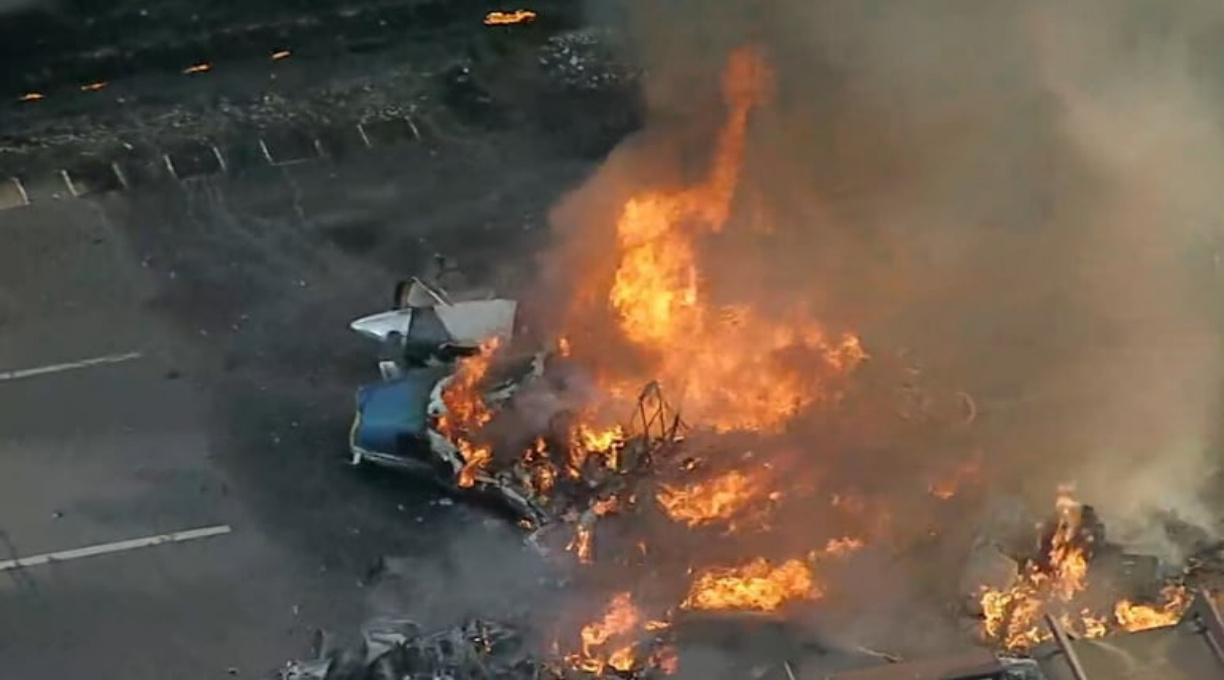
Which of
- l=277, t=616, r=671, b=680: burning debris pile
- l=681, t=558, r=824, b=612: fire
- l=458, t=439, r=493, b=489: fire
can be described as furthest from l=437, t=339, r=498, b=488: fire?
l=681, t=558, r=824, b=612: fire

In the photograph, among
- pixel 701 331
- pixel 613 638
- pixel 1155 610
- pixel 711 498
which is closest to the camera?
pixel 1155 610

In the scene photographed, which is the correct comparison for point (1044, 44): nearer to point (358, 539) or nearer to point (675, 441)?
point (675, 441)

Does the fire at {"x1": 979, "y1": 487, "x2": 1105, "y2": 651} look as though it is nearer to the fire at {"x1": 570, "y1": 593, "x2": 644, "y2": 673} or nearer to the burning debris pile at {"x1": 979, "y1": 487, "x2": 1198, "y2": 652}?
the burning debris pile at {"x1": 979, "y1": 487, "x2": 1198, "y2": 652}

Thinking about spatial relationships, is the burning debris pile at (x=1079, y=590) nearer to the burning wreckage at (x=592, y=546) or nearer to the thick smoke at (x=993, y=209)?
the burning wreckage at (x=592, y=546)

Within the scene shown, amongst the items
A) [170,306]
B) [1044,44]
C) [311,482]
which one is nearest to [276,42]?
[170,306]

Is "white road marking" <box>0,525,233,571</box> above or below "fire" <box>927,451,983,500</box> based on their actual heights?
above

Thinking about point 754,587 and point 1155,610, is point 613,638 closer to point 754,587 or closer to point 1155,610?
point 754,587

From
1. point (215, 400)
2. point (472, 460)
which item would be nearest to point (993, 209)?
point (472, 460)

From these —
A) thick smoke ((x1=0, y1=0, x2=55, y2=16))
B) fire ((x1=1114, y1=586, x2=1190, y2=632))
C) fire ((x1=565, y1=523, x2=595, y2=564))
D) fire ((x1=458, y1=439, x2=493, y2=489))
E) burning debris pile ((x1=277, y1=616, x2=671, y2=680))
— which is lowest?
fire ((x1=1114, y1=586, x2=1190, y2=632))
